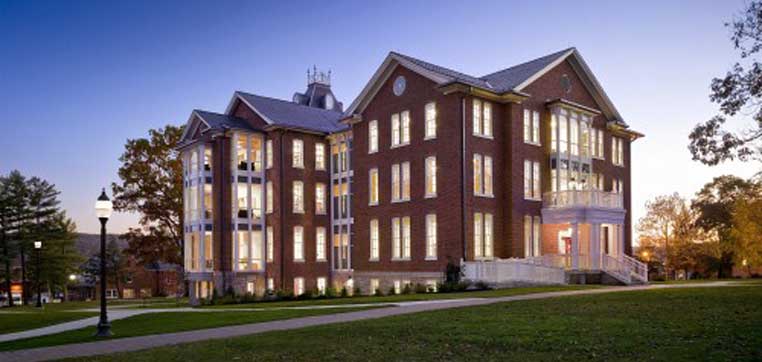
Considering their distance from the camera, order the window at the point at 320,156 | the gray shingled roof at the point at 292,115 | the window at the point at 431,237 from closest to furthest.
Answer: the window at the point at 431,237, the gray shingled roof at the point at 292,115, the window at the point at 320,156

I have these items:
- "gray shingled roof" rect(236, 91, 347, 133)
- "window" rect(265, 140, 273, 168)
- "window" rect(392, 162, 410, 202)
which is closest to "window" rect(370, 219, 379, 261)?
"window" rect(392, 162, 410, 202)

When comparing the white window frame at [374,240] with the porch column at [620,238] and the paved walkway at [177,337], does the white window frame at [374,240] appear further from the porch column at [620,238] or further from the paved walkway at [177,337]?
the paved walkway at [177,337]

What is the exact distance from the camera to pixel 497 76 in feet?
124

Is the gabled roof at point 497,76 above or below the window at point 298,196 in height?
above

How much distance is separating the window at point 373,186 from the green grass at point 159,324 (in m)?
17.6

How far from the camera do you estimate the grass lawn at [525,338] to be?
34.2ft

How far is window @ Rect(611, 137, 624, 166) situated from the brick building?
0.41 feet

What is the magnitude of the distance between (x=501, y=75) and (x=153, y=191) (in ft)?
90.7

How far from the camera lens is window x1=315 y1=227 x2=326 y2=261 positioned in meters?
44.1

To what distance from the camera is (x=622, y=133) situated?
43.4 meters

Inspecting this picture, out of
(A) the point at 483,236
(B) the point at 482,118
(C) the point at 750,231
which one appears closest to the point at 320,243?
(A) the point at 483,236

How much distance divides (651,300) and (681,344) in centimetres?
824

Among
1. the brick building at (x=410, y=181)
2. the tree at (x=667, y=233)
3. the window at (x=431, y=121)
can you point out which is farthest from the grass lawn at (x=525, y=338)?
the tree at (x=667, y=233)

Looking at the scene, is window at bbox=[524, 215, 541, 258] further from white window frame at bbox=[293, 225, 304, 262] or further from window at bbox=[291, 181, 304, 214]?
A: window at bbox=[291, 181, 304, 214]
